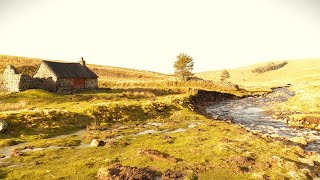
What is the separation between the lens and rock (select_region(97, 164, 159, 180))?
17.8 meters

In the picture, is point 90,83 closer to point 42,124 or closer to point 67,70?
point 67,70

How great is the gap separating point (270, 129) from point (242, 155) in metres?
14.8

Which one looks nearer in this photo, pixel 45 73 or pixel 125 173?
pixel 125 173

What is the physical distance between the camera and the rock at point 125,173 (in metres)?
17.8

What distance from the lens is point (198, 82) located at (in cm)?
9988

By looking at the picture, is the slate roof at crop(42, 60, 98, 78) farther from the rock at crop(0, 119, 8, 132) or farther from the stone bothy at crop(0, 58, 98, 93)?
the rock at crop(0, 119, 8, 132)

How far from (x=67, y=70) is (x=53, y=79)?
5351mm

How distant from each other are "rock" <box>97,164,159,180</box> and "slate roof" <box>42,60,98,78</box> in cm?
4715

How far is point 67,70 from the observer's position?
66.9 m

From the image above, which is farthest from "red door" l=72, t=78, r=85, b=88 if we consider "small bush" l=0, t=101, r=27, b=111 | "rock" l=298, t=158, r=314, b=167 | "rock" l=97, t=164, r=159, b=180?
"rock" l=298, t=158, r=314, b=167

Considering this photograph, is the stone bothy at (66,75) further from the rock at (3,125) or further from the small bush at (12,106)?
the rock at (3,125)

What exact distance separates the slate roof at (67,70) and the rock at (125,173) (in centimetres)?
4715

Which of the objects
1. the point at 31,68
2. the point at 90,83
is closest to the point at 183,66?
the point at 90,83

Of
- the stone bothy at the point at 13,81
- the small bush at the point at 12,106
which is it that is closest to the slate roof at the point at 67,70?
the stone bothy at the point at 13,81
